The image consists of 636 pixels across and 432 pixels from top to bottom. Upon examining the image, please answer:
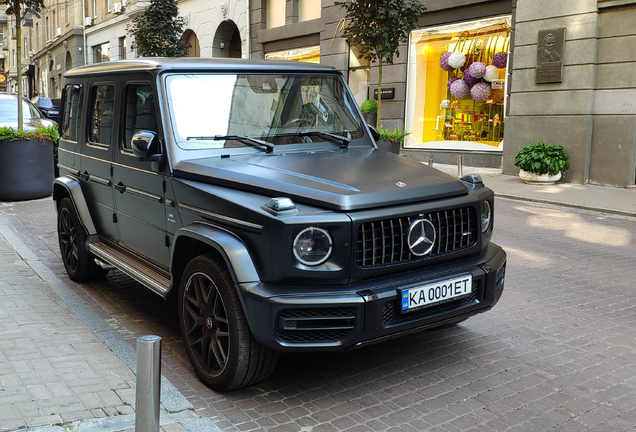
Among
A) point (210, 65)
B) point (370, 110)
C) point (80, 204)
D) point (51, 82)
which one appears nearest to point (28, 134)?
point (80, 204)

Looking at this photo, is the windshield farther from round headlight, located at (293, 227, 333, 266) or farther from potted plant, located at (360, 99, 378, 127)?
potted plant, located at (360, 99, 378, 127)

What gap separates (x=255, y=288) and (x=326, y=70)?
7.43ft

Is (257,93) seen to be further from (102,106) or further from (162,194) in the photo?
(102,106)

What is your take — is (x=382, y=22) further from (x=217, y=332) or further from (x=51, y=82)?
(x=51, y=82)

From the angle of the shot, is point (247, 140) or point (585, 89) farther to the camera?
point (585, 89)

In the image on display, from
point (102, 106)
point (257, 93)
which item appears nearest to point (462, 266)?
point (257, 93)

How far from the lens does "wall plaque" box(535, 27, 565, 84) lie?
14359mm

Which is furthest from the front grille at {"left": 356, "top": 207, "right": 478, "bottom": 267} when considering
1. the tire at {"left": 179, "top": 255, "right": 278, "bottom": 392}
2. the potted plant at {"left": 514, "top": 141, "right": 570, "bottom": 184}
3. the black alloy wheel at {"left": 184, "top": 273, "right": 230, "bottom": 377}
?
the potted plant at {"left": 514, "top": 141, "right": 570, "bottom": 184}

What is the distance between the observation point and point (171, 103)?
4355mm

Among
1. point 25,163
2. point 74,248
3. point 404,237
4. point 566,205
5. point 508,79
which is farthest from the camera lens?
point 508,79

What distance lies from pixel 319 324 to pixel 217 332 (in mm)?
656

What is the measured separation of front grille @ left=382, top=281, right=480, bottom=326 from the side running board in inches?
59.1

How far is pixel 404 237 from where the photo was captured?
359cm

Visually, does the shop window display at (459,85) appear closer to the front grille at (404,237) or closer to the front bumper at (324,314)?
the front grille at (404,237)
